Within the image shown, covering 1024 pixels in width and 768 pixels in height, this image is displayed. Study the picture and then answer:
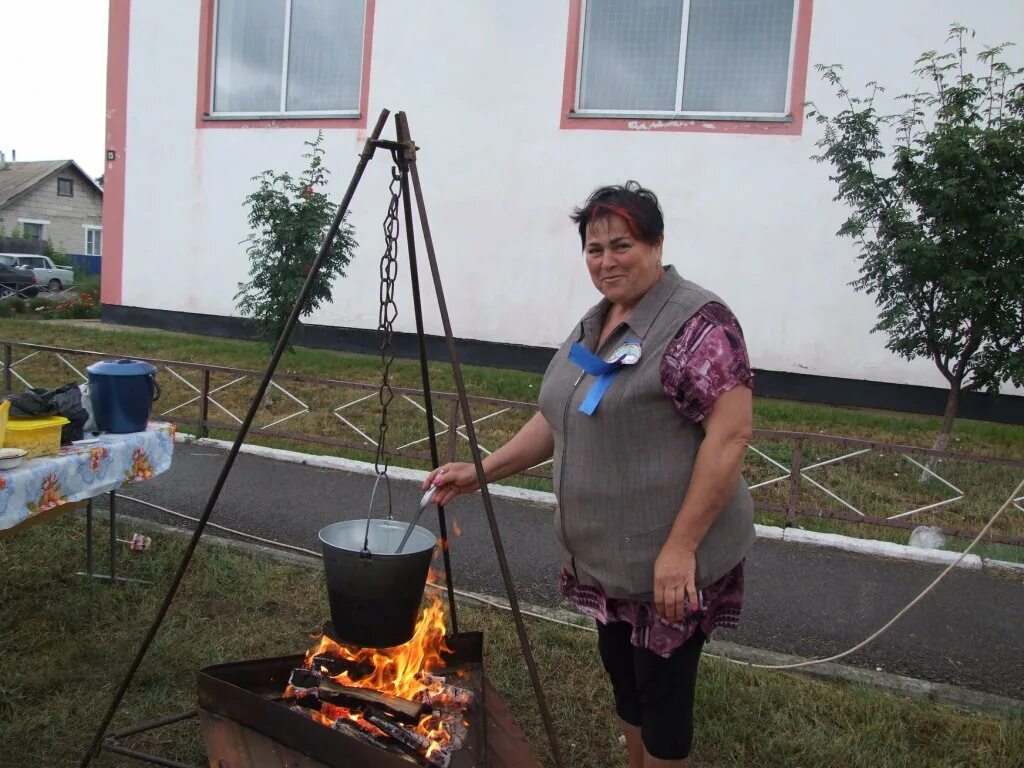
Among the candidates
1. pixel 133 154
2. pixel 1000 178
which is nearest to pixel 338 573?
pixel 1000 178

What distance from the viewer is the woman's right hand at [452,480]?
93.8 inches

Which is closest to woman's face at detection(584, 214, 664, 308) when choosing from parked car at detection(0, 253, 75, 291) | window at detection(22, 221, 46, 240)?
parked car at detection(0, 253, 75, 291)

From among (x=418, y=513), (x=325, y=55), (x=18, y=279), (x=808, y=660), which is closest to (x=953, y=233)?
(x=808, y=660)

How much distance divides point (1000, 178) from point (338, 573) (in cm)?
572

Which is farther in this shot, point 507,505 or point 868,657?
point 507,505

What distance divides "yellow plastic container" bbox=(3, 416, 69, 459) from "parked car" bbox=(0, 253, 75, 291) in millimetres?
26196

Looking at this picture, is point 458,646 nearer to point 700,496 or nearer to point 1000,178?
point 700,496

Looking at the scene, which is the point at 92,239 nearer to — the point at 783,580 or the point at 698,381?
the point at 783,580

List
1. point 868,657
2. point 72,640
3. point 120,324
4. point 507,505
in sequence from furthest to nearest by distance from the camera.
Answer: point 120,324
point 507,505
point 868,657
point 72,640

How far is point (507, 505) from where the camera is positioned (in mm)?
5543

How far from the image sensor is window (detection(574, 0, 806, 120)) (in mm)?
8883

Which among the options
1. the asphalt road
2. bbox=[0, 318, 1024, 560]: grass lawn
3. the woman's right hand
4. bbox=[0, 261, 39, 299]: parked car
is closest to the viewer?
the woman's right hand

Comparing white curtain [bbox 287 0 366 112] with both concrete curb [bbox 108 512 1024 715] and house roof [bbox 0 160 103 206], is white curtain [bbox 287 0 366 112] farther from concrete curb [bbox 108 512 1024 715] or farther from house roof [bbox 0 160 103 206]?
house roof [bbox 0 160 103 206]

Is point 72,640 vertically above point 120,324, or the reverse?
point 120,324
